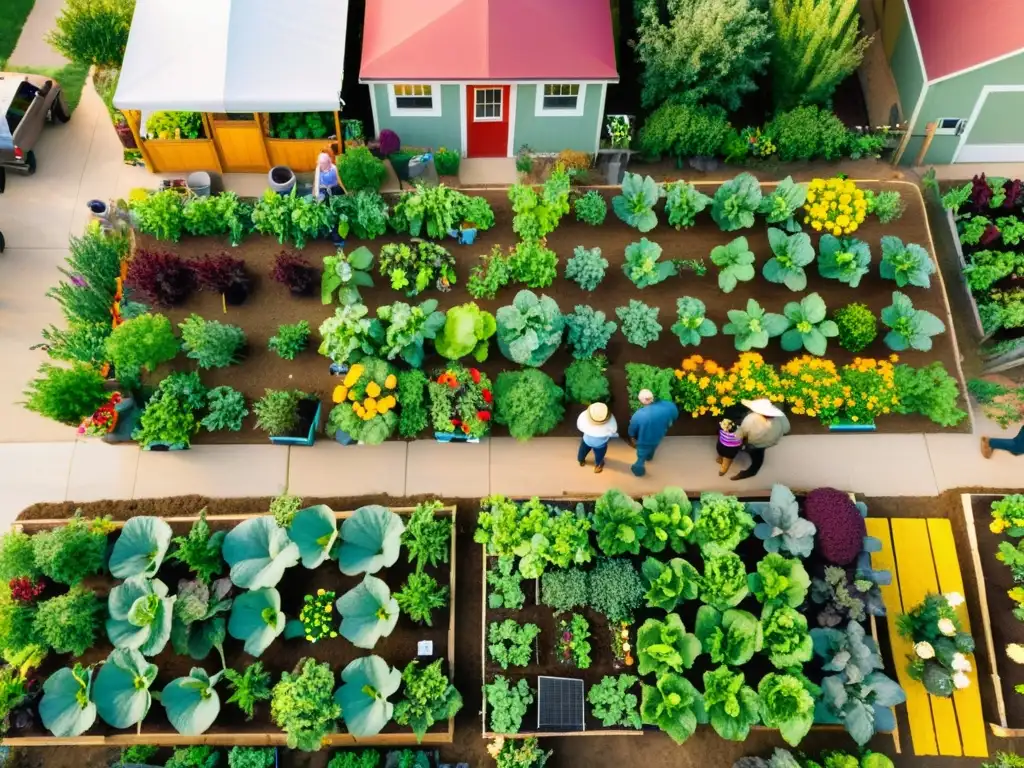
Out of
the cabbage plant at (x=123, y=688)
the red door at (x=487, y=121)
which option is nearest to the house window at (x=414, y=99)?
the red door at (x=487, y=121)

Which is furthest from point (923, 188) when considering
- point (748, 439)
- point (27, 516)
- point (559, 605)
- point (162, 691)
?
point (27, 516)

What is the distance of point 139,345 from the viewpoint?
10227 millimetres

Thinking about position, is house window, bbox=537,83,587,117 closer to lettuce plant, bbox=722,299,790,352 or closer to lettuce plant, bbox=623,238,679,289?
lettuce plant, bbox=623,238,679,289

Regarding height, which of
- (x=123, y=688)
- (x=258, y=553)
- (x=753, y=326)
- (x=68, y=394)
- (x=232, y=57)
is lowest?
(x=123, y=688)

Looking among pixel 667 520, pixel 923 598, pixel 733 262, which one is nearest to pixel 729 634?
→ pixel 667 520

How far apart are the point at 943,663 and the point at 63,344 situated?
1333cm

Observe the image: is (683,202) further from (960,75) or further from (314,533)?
(314,533)

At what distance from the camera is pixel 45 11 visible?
15.0 metres

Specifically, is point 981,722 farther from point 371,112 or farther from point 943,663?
point 371,112

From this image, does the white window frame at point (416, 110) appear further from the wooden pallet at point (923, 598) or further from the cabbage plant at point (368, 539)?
the wooden pallet at point (923, 598)

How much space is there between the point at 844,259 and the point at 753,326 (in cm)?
201

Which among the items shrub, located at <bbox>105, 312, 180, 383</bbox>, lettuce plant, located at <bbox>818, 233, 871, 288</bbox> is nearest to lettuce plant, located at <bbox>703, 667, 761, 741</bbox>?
lettuce plant, located at <bbox>818, 233, 871, 288</bbox>

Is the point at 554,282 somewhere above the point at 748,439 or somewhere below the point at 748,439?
above

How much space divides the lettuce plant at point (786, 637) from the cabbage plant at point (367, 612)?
479 centimetres
